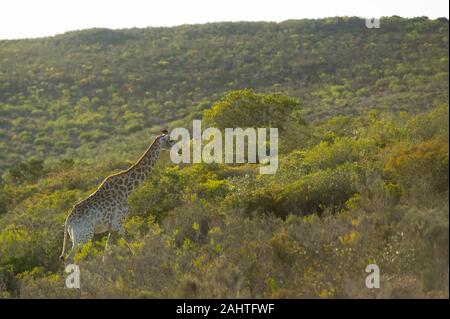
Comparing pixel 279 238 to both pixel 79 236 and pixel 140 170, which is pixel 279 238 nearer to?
pixel 79 236

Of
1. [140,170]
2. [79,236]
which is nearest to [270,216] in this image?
[140,170]

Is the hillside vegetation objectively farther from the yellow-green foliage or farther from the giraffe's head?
the giraffe's head

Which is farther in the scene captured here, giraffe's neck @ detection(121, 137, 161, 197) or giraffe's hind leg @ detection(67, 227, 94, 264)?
giraffe's neck @ detection(121, 137, 161, 197)

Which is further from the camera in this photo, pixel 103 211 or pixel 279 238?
pixel 103 211

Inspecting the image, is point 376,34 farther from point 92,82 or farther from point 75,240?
point 75,240

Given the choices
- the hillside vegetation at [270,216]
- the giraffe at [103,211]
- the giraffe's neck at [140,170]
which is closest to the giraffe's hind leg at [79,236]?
the giraffe at [103,211]

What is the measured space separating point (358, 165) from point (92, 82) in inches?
1701

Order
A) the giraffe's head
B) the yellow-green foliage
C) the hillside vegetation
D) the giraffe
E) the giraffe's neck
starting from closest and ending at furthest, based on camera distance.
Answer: the yellow-green foliage, the hillside vegetation, the giraffe, the giraffe's neck, the giraffe's head

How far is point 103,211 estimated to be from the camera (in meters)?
10.2

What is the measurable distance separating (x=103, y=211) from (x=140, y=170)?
1101 millimetres

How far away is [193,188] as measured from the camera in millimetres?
12438

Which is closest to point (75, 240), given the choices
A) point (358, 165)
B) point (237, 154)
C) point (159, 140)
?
point (159, 140)

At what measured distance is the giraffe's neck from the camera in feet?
35.1

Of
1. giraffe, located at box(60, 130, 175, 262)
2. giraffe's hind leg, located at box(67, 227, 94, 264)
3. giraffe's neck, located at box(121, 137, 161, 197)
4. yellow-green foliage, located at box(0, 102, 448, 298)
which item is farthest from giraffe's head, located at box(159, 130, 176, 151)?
giraffe's hind leg, located at box(67, 227, 94, 264)
